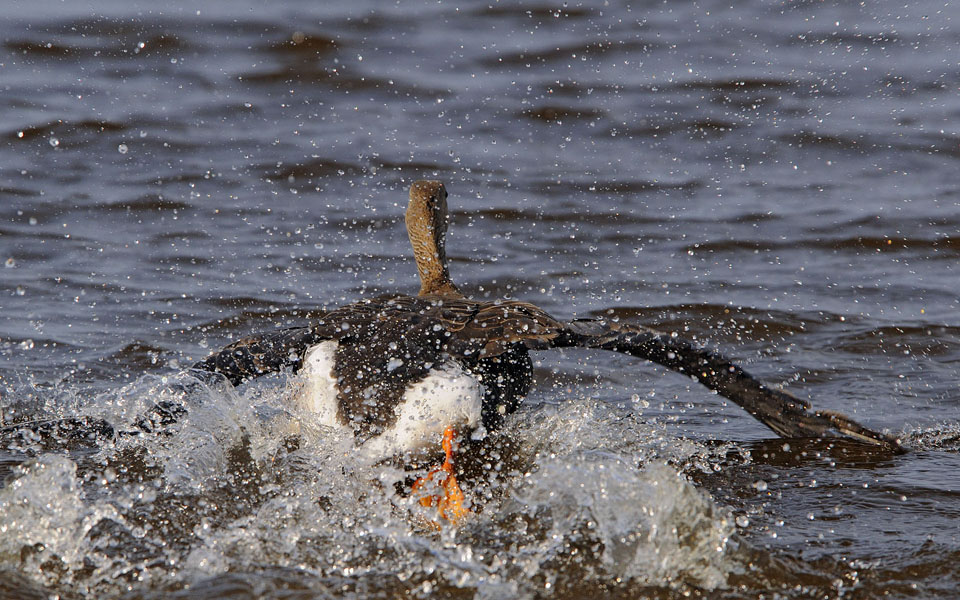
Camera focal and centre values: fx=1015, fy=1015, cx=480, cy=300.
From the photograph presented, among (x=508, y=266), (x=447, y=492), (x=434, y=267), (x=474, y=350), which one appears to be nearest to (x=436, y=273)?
(x=434, y=267)

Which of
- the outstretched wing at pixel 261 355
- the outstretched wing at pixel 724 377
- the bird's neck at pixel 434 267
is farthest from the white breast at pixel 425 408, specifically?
the bird's neck at pixel 434 267

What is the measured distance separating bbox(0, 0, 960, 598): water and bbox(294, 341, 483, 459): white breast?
160 millimetres

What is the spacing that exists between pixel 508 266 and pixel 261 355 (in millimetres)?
3578

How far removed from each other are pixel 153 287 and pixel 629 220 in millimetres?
4129

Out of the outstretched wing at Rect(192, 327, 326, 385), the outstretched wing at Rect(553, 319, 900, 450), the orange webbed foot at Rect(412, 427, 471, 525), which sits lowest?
the orange webbed foot at Rect(412, 427, 471, 525)

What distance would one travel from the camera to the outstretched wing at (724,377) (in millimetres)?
4211

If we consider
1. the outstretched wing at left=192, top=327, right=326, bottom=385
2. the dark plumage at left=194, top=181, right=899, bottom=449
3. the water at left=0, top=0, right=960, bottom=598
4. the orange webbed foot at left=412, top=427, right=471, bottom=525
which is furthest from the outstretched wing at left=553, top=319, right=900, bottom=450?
the outstretched wing at left=192, top=327, right=326, bottom=385

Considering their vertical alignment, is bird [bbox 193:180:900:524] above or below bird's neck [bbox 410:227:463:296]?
below

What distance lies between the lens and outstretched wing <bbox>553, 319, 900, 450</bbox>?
13.8 feet

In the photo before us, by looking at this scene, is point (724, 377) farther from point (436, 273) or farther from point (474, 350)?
point (436, 273)

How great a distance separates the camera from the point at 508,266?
812cm

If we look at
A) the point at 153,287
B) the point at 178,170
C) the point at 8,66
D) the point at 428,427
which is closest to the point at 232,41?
the point at 8,66

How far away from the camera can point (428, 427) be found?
432 cm

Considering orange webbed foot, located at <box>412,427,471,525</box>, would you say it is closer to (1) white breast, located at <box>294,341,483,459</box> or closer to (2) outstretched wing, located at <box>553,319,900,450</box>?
(1) white breast, located at <box>294,341,483,459</box>
